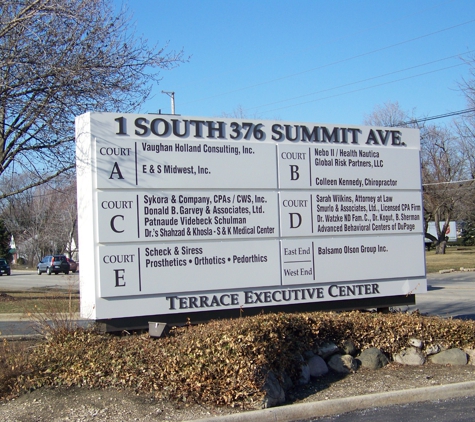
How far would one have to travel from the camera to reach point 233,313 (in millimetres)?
8359

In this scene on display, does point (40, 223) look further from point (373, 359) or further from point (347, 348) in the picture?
point (373, 359)

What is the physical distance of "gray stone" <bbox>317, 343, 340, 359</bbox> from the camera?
7.97 metres

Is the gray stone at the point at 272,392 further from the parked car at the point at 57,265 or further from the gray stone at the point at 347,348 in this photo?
the parked car at the point at 57,265

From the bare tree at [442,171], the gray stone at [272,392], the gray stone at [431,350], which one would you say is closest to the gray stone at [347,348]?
the gray stone at [431,350]

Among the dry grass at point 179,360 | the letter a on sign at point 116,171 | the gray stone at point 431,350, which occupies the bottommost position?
the gray stone at point 431,350

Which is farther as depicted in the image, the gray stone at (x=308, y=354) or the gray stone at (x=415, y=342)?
the gray stone at (x=415, y=342)

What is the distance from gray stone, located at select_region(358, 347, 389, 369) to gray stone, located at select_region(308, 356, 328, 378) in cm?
59

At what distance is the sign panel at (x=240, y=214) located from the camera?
778cm

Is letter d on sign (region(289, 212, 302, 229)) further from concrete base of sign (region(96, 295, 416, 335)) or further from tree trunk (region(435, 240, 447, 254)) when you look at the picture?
tree trunk (region(435, 240, 447, 254))

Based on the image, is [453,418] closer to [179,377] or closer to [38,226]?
[179,377]

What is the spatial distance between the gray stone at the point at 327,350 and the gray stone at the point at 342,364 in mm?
77

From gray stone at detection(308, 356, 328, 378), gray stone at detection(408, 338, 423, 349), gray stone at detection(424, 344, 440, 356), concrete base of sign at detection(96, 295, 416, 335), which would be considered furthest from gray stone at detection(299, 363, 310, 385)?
gray stone at detection(424, 344, 440, 356)

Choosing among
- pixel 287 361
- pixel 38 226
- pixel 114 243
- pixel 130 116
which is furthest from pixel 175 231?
pixel 38 226

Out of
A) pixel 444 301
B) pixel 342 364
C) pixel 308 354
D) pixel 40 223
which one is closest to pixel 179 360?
pixel 308 354
